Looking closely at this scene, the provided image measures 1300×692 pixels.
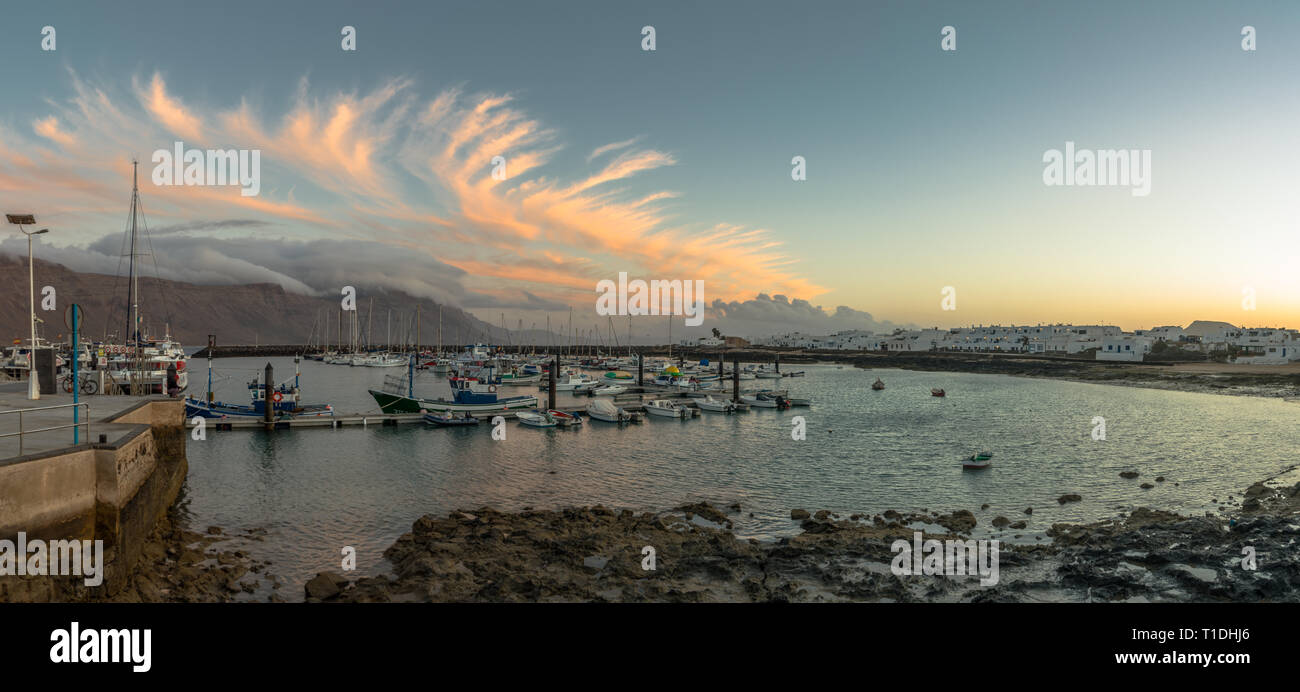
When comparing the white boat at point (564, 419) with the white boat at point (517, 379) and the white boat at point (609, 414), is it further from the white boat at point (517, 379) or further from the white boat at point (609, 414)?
the white boat at point (517, 379)

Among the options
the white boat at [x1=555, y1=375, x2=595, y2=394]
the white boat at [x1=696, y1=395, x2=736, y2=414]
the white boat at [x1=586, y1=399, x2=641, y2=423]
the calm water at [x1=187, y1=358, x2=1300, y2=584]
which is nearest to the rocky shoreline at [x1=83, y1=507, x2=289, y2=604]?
the calm water at [x1=187, y1=358, x2=1300, y2=584]

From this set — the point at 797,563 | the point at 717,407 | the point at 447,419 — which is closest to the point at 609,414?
the point at 447,419

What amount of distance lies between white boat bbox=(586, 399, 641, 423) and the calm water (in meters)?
0.86

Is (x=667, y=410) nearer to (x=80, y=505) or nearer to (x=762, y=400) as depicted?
(x=762, y=400)

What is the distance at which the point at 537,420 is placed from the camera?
43.4 m

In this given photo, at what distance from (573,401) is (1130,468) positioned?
4433 cm

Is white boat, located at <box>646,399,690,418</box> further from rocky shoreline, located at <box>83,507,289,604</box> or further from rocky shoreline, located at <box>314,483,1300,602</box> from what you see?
rocky shoreline, located at <box>83,507,289,604</box>

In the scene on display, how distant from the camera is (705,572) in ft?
49.3

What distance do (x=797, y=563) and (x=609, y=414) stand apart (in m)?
31.8

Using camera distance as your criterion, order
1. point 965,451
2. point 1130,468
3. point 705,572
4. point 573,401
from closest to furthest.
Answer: point 705,572, point 1130,468, point 965,451, point 573,401

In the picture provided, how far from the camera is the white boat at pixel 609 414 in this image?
4650 cm
